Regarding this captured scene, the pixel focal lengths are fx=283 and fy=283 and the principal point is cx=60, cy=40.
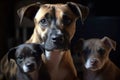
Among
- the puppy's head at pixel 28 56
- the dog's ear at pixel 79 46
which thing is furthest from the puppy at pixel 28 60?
the dog's ear at pixel 79 46

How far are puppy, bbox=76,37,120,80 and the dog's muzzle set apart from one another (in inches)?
2.9

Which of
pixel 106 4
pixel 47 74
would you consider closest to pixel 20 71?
pixel 47 74

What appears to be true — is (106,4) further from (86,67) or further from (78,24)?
(86,67)

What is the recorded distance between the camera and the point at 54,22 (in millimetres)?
762

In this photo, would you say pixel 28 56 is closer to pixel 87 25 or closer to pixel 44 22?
pixel 44 22

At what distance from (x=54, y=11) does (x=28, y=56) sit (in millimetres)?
141

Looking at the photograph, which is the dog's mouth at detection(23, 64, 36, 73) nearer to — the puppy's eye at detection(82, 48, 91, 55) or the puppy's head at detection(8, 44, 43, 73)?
the puppy's head at detection(8, 44, 43, 73)

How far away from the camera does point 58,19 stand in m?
0.77

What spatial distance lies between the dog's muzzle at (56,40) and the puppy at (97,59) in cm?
7

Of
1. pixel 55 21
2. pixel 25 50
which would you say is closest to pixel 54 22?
pixel 55 21

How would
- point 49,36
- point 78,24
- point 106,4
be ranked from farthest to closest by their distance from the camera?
point 106,4
point 78,24
point 49,36

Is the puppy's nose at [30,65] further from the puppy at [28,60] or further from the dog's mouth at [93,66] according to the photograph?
the dog's mouth at [93,66]

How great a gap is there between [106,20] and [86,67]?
23 centimetres

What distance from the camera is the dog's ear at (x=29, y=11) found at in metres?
0.79
